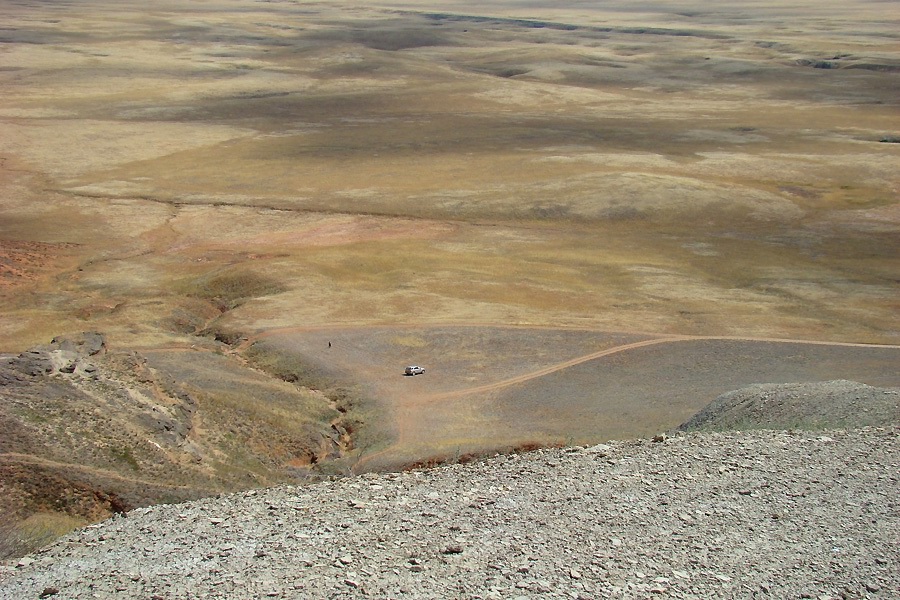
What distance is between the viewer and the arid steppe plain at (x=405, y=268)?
34750 millimetres

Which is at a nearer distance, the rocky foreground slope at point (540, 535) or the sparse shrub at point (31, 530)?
the rocky foreground slope at point (540, 535)

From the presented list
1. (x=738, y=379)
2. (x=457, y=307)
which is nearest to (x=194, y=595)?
(x=738, y=379)

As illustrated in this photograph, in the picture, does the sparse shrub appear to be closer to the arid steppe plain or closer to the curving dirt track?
the arid steppe plain

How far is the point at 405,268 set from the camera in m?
62.7

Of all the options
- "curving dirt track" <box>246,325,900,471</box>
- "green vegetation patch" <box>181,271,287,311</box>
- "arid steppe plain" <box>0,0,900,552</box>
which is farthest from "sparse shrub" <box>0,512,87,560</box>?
"green vegetation patch" <box>181,271,287,311</box>

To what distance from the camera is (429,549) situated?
2016cm

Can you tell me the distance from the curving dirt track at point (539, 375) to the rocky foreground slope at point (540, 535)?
9.57 metres

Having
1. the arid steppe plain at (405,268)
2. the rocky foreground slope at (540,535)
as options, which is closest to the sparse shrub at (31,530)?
the arid steppe plain at (405,268)

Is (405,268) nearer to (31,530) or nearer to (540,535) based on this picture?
(31,530)

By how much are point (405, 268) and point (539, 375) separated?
21.1m

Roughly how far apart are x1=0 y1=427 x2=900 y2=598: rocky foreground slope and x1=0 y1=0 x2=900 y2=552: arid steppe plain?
6.97 m

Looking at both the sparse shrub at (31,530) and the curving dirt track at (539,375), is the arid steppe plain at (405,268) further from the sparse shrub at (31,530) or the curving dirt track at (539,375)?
the sparse shrub at (31,530)

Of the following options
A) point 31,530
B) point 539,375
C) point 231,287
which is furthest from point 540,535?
point 231,287

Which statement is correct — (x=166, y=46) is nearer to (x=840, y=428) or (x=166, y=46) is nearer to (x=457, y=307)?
(x=457, y=307)
